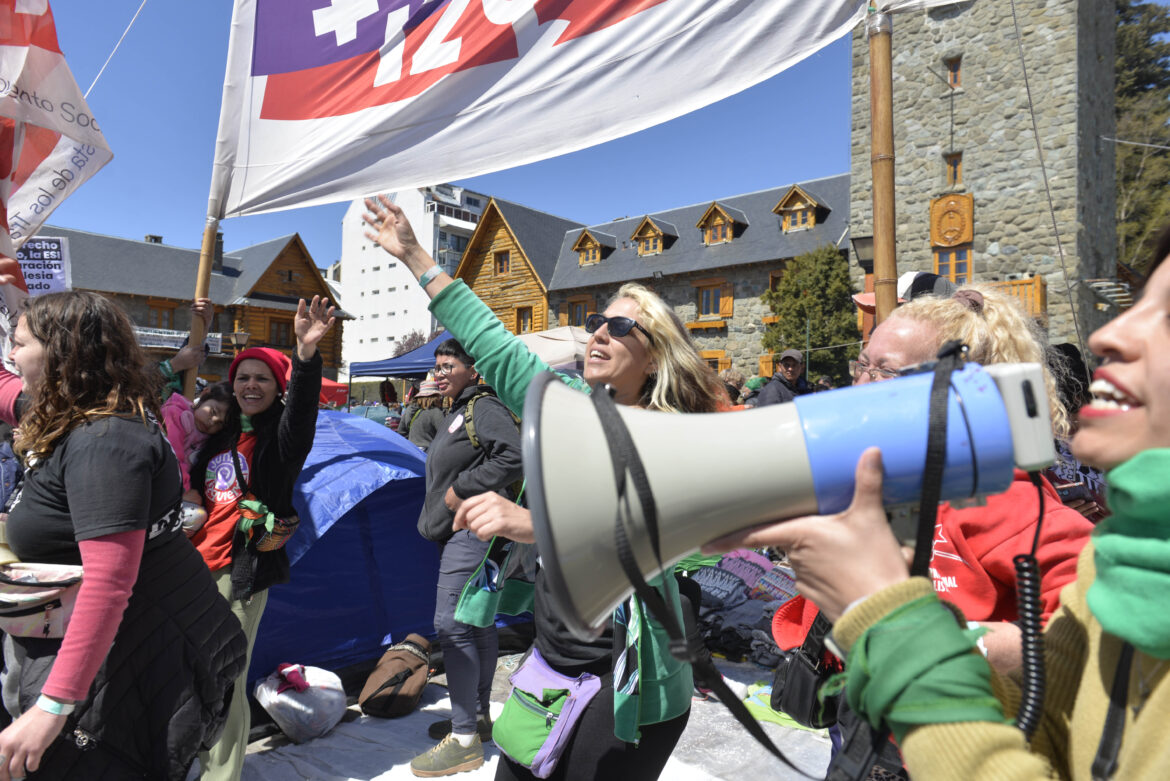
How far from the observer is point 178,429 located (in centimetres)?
301

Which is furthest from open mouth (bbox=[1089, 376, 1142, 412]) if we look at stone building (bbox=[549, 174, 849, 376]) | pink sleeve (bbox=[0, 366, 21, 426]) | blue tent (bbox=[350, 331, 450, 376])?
stone building (bbox=[549, 174, 849, 376])

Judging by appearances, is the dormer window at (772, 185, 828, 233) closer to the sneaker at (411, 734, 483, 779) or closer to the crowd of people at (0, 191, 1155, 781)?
the crowd of people at (0, 191, 1155, 781)

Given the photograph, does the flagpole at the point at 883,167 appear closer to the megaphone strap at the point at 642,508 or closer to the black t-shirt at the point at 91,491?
the megaphone strap at the point at 642,508

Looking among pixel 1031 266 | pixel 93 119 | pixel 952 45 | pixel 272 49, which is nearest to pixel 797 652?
pixel 272 49

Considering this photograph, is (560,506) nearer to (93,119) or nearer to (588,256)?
(93,119)

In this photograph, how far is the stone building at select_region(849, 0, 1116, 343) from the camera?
1406cm

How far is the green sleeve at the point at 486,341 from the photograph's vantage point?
5.38ft

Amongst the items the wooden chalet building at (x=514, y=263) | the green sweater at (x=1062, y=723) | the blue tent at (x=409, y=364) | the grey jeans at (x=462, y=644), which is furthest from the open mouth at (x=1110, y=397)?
the wooden chalet building at (x=514, y=263)

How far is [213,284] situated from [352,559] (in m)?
32.9

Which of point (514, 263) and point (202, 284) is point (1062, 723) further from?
point (514, 263)

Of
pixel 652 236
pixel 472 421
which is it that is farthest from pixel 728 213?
pixel 472 421

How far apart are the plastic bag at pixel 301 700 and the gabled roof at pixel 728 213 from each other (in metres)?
21.8

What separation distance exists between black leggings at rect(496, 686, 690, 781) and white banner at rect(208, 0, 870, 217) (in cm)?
183

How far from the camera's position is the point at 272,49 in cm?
272
